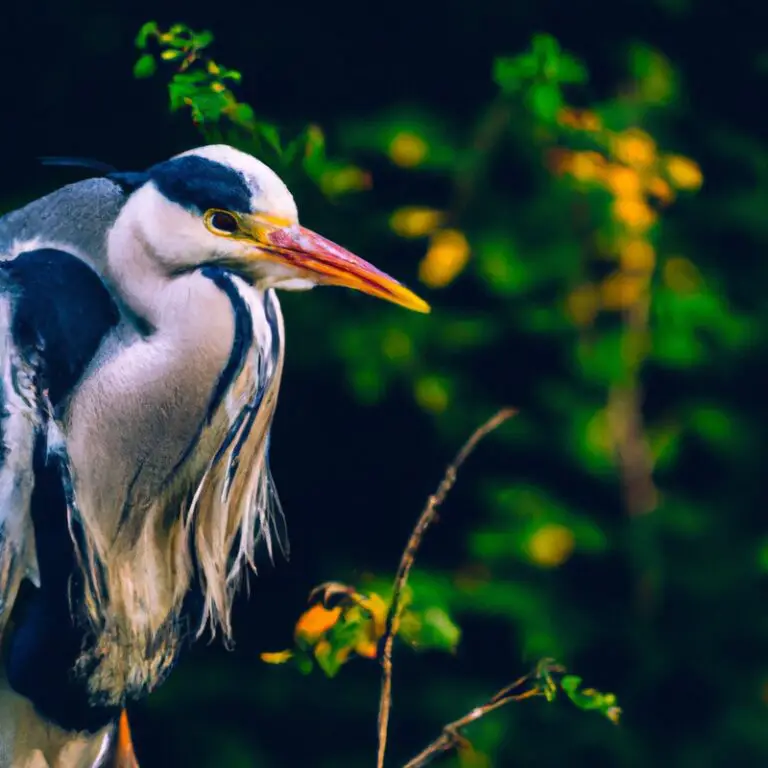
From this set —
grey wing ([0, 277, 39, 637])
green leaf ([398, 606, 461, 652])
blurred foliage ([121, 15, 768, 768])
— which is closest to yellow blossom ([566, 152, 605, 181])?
blurred foliage ([121, 15, 768, 768])

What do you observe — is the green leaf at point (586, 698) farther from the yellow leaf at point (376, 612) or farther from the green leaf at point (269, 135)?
the green leaf at point (269, 135)

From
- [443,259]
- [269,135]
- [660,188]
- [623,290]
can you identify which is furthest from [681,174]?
[269,135]

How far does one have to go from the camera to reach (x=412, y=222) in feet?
6.38

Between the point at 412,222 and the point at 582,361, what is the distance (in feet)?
1.32

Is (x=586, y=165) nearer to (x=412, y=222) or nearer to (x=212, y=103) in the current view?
(x=412, y=222)

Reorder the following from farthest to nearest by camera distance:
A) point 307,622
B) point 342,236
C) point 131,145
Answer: point 342,236 < point 131,145 < point 307,622

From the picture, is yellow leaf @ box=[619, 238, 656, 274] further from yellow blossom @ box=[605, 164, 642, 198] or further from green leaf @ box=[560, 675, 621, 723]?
green leaf @ box=[560, 675, 621, 723]

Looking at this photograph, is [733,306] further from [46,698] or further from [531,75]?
[46,698]

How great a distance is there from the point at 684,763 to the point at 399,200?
1.12m

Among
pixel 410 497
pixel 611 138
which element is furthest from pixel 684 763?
pixel 611 138

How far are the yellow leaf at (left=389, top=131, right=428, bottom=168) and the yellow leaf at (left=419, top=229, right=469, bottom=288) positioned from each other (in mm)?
123

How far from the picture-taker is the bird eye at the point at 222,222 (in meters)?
1.01

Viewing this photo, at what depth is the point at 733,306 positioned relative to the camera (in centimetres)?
229

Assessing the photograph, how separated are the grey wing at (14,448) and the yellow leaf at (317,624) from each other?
1.22 ft
